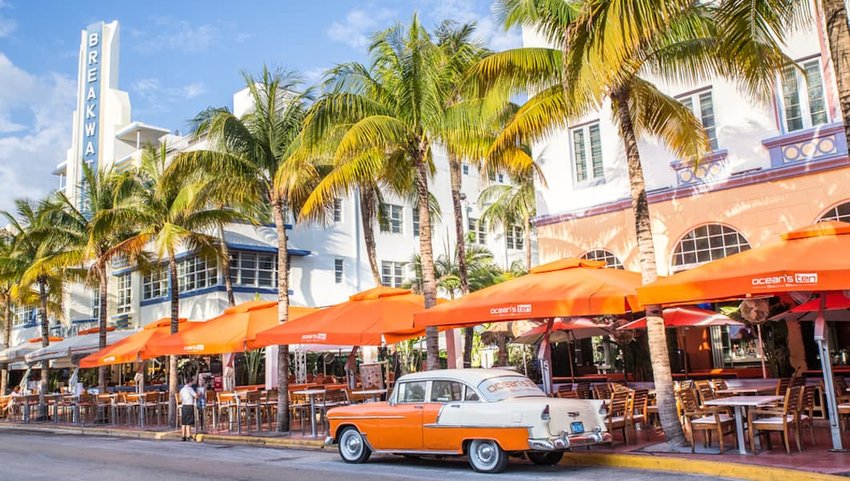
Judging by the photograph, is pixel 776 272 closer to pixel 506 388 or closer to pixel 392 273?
pixel 506 388

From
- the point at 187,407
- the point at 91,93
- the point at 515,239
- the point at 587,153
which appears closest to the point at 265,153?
the point at 187,407

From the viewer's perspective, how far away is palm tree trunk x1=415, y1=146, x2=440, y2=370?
1639 cm

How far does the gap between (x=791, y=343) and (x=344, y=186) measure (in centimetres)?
1158

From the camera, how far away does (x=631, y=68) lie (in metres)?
12.7

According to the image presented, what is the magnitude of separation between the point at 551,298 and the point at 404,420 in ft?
10.8

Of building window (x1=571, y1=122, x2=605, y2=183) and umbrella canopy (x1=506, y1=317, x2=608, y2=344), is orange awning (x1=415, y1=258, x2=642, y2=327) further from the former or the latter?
building window (x1=571, y1=122, x2=605, y2=183)

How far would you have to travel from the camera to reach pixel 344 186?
17688mm

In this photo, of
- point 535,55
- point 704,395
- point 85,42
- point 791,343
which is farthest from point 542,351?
point 85,42

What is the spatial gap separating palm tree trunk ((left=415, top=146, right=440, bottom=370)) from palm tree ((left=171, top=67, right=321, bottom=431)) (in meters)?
3.53

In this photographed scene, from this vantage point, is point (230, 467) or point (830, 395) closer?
point (830, 395)

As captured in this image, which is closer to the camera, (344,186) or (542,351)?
(542,351)

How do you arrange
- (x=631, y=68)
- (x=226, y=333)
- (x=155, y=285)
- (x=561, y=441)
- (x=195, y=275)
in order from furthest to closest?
1. (x=155, y=285)
2. (x=195, y=275)
3. (x=226, y=333)
4. (x=631, y=68)
5. (x=561, y=441)

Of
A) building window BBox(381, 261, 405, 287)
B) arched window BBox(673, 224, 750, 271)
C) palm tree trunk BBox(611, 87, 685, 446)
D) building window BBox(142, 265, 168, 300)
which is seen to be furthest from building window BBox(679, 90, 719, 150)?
building window BBox(142, 265, 168, 300)

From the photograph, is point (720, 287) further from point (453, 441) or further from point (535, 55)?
point (535, 55)
